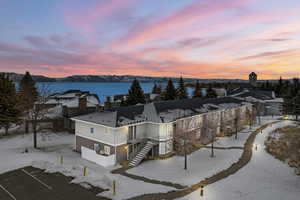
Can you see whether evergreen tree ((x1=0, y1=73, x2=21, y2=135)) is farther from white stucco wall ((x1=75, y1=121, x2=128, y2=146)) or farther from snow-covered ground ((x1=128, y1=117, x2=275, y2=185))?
snow-covered ground ((x1=128, y1=117, x2=275, y2=185))

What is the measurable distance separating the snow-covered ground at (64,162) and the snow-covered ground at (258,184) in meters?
4.24

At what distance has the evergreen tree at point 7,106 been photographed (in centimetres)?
3303

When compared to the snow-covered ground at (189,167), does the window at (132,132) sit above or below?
above

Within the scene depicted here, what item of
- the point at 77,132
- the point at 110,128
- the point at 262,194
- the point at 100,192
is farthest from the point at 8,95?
the point at 262,194

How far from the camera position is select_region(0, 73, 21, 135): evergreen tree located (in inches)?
1300

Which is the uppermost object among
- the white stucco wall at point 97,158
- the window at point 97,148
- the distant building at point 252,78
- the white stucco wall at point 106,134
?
the distant building at point 252,78

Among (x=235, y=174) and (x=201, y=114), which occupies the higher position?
(x=201, y=114)

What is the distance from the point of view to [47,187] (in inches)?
690

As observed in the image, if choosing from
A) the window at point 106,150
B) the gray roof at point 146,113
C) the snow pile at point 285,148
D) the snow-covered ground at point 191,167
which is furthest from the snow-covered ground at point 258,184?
the window at point 106,150

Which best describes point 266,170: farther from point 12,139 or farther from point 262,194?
point 12,139

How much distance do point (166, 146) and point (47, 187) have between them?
1366 centimetres

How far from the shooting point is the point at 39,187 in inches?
689

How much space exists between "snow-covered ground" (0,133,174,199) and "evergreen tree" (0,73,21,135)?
2795 millimetres

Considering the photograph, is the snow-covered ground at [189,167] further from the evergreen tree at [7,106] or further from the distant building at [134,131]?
the evergreen tree at [7,106]
